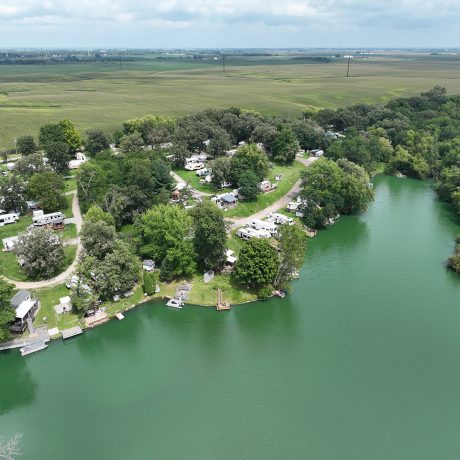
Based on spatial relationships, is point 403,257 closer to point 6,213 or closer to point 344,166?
point 344,166

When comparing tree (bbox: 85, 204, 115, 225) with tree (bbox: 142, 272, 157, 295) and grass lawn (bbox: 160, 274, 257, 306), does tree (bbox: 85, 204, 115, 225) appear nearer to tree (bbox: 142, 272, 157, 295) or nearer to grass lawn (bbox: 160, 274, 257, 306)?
tree (bbox: 142, 272, 157, 295)

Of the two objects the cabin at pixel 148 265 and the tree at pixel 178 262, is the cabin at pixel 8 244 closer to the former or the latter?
the cabin at pixel 148 265

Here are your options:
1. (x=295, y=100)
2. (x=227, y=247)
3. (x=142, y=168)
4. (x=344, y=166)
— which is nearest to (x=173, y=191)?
(x=142, y=168)

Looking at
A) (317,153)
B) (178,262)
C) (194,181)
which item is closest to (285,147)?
(317,153)

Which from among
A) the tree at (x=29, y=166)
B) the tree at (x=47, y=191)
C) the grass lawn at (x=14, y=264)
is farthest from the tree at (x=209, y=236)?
the tree at (x=29, y=166)

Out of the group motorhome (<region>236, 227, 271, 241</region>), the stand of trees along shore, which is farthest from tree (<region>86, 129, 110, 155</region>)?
motorhome (<region>236, 227, 271, 241</region>)
